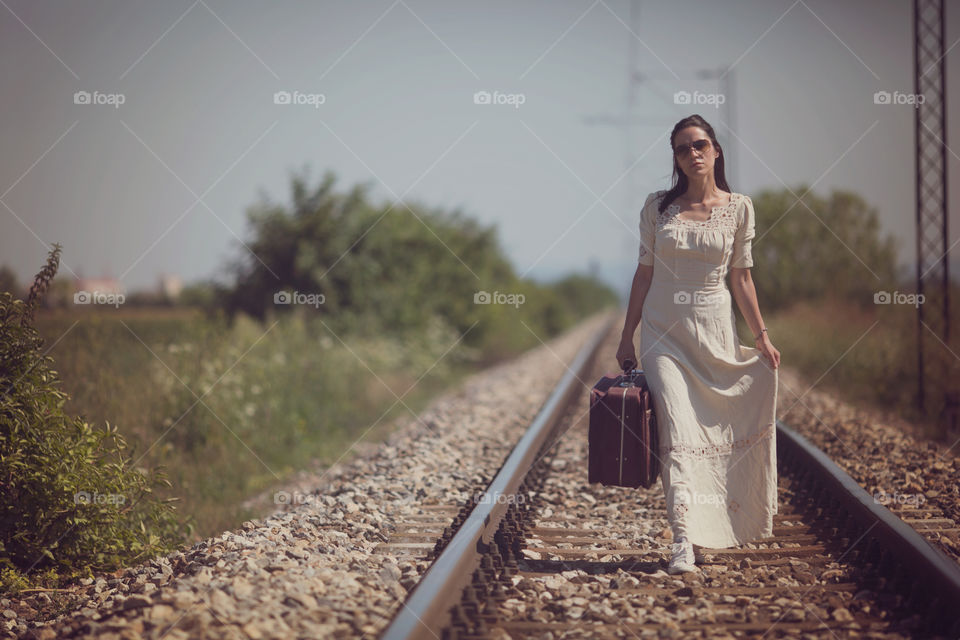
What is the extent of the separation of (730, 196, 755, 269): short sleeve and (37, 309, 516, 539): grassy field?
3.91 metres

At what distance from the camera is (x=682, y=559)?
3.79m

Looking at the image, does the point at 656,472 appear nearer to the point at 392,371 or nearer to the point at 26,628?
the point at 26,628

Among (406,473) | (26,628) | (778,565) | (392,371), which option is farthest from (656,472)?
(392,371)

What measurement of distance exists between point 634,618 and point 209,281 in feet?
39.3

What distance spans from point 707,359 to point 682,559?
3.13ft

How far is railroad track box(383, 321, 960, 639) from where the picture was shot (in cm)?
319

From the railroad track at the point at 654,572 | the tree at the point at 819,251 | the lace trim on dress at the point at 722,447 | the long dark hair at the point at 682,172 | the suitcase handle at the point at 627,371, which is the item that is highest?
the tree at the point at 819,251

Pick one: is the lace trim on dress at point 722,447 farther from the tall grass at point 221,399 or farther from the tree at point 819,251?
the tree at point 819,251

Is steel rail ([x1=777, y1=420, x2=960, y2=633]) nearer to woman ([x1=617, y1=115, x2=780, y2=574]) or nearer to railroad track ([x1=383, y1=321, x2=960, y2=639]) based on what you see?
railroad track ([x1=383, y1=321, x2=960, y2=639])

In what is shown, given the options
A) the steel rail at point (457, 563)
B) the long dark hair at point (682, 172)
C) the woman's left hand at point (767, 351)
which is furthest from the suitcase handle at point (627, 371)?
the steel rail at point (457, 563)

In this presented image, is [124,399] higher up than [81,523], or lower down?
higher up

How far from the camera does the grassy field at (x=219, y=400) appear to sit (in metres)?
7.02

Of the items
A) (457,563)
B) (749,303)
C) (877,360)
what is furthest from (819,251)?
(457,563)

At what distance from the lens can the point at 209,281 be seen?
13953mm
